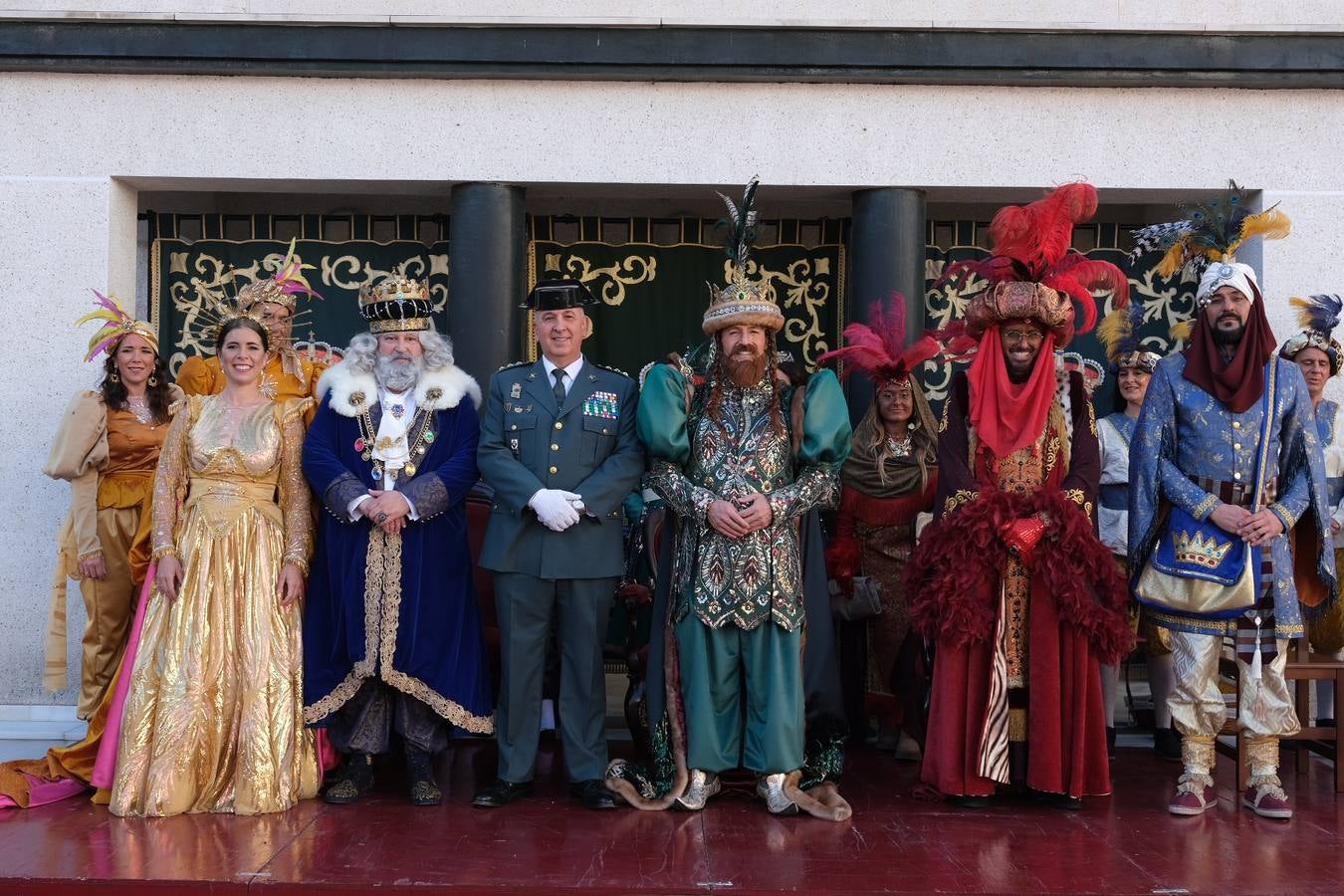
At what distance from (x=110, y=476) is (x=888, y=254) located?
4109 millimetres

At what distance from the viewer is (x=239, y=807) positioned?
4.95 meters

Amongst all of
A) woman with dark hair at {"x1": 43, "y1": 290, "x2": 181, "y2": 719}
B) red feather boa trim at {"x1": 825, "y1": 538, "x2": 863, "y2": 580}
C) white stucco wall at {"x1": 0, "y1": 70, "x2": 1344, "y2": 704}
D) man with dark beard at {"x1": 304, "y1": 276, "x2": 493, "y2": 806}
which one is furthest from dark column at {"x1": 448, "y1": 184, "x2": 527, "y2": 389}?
red feather boa trim at {"x1": 825, "y1": 538, "x2": 863, "y2": 580}

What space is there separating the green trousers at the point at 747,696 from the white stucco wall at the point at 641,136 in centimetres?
280

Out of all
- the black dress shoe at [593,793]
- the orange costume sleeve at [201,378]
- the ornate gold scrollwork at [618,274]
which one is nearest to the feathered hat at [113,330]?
the orange costume sleeve at [201,378]

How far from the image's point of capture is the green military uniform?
502cm

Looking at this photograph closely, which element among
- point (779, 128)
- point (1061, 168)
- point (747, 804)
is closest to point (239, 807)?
point (747, 804)

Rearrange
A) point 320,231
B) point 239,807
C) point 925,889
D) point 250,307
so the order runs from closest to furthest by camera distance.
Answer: point 925,889 < point 239,807 < point 250,307 < point 320,231

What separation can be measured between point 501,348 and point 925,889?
373 centimetres

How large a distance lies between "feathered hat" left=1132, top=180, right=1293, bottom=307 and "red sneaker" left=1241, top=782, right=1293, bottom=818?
6.61ft

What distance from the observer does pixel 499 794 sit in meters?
5.03

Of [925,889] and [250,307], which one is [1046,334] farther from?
[250,307]

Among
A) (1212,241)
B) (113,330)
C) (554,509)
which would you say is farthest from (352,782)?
(1212,241)

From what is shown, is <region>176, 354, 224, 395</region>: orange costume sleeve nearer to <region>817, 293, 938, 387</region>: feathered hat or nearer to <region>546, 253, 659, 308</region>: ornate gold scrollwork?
<region>546, 253, 659, 308</region>: ornate gold scrollwork

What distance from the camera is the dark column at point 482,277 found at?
22.0 feet
